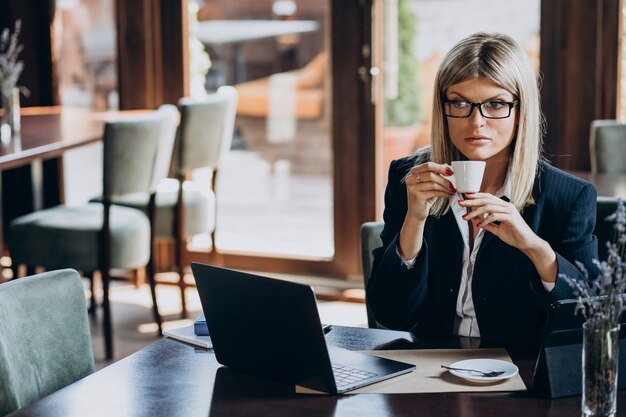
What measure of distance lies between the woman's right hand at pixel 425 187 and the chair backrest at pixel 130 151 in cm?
217

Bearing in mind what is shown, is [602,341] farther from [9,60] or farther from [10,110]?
[9,60]

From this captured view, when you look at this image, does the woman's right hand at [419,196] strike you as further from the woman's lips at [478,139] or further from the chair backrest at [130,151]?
the chair backrest at [130,151]

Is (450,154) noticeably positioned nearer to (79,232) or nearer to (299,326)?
(299,326)

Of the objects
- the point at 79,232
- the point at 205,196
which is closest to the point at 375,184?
the point at 205,196

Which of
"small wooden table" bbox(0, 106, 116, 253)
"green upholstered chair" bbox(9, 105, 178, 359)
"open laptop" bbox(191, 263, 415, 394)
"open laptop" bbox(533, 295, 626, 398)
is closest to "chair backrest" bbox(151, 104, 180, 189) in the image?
"green upholstered chair" bbox(9, 105, 178, 359)

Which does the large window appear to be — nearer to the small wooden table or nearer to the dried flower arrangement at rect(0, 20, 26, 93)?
the small wooden table

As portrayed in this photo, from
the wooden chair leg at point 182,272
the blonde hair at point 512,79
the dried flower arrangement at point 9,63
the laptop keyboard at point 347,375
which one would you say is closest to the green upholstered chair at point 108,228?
the wooden chair leg at point 182,272

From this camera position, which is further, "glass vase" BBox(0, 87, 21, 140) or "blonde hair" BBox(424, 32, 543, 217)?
"glass vase" BBox(0, 87, 21, 140)

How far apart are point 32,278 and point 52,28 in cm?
373

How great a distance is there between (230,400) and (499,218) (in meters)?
0.57

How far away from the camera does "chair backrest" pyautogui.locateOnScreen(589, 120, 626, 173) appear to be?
12.3ft

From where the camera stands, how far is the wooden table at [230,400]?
4.85ft

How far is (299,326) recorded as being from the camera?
1527 mm

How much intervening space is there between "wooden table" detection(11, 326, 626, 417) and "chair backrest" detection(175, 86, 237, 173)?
8.96 feet
